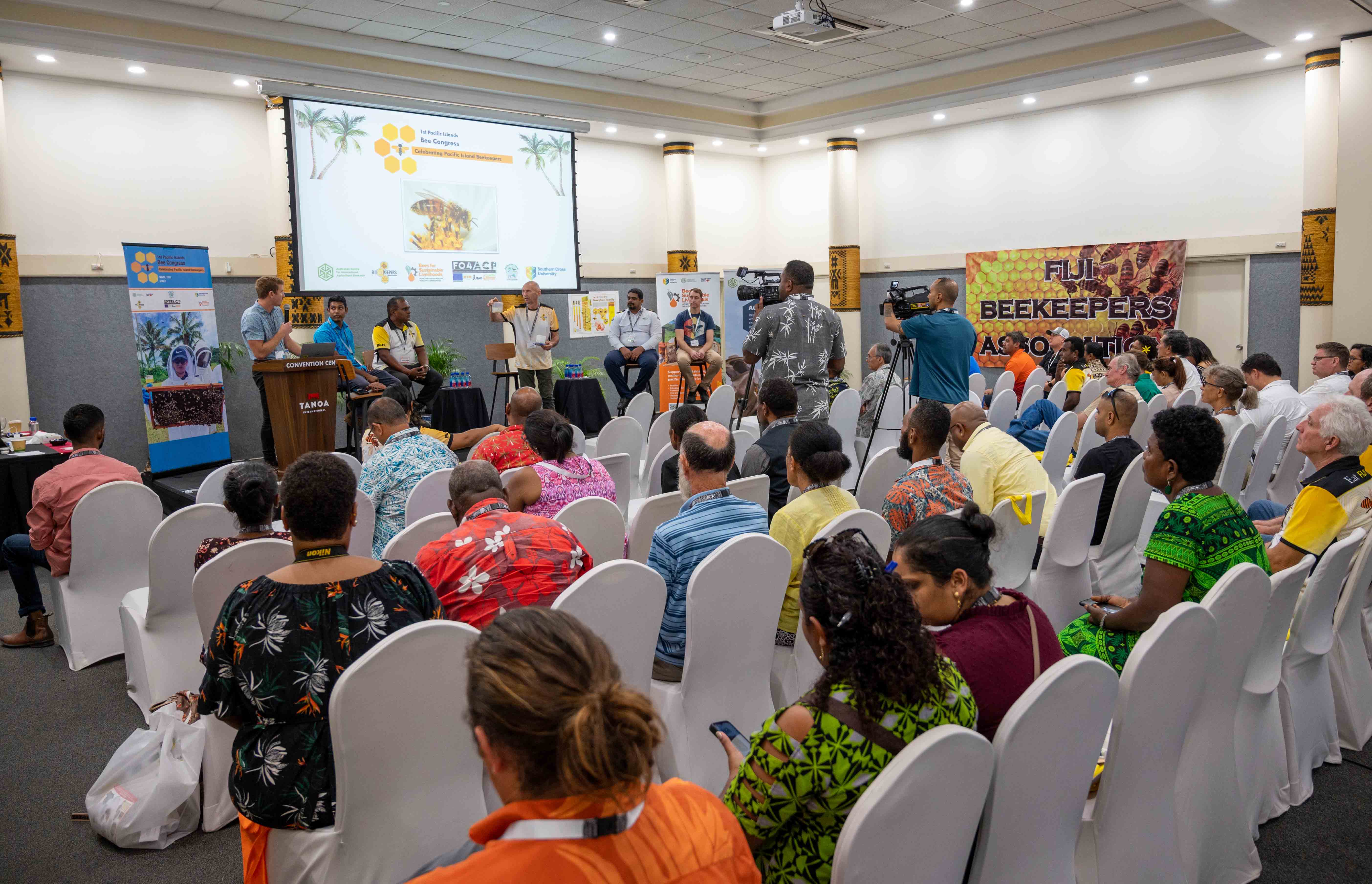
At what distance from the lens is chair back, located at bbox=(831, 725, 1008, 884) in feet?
4.13

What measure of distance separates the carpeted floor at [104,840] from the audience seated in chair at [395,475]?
123 centimetres

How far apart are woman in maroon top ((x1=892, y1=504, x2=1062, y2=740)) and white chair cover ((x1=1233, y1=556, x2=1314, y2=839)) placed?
90 cm

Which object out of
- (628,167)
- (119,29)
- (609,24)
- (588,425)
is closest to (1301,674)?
(588,425)

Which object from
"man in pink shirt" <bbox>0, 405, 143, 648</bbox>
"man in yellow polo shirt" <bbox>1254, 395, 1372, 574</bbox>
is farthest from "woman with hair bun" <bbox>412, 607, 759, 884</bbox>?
"man in pink shirt" <bbox>0, 405, 143, 648</bbox>

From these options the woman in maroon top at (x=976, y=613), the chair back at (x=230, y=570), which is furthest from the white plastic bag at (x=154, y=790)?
the woman in maroon top at (x=976, y=613)

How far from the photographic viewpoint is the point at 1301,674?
286 centimetres

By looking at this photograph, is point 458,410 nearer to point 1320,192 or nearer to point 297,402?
point 297,402

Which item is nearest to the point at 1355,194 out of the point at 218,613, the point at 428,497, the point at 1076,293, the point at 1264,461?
the point at 1076,293

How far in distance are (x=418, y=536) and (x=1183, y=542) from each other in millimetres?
2412

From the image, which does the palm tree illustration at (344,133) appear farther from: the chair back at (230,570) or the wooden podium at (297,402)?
the chair back at (230,570)

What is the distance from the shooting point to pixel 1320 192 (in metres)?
8.95

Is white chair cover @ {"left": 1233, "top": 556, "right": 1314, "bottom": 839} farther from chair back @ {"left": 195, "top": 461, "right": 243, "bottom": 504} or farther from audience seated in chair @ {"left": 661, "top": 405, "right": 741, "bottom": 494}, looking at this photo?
chair back @ {"left": 195, "top": 461, "right": 243, "bottom": 504}

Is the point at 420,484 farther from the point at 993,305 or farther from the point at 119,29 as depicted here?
the point at 993,305

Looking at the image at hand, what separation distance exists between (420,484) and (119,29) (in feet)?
22.2
